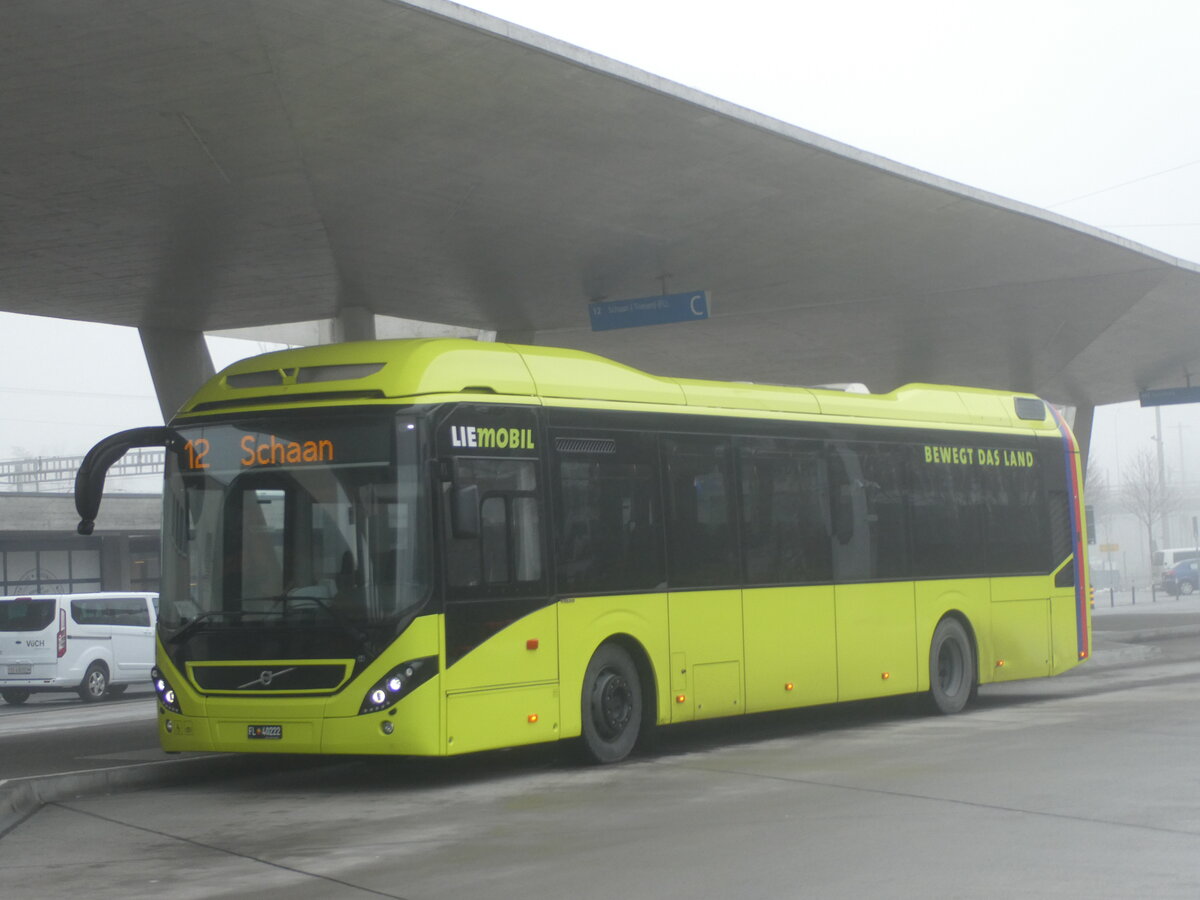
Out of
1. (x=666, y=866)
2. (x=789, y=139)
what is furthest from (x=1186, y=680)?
(x=666, y=866)

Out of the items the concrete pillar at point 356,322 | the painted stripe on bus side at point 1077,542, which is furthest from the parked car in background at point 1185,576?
the painted stripe on bus side at point 1077,542

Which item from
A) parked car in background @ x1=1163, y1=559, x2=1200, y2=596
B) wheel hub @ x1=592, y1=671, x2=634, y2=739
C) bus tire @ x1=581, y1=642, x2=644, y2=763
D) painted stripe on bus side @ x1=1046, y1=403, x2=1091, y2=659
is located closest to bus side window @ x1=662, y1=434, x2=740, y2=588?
bus tire @ x1=581, y1=642, x2=644, y2=763

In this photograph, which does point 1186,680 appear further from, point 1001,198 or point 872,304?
point 872,304

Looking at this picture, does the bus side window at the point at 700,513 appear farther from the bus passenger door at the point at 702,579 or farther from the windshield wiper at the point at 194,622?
the windshield wiper at the point at 194,622

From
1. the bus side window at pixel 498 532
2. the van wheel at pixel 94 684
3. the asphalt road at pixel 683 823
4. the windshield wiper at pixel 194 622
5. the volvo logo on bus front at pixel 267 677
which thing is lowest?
the van wheel at pixel 94 684

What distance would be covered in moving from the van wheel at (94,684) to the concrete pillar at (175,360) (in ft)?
19.1

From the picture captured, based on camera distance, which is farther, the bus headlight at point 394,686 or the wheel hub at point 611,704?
the wheel hub at point 611,704

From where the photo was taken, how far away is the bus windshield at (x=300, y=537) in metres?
10.9

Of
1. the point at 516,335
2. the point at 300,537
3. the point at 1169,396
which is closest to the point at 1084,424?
the point at 1169,396

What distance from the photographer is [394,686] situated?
10758 mm

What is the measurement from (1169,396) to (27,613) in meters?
29.0

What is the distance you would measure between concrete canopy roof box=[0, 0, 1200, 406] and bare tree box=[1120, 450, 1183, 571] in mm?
64490

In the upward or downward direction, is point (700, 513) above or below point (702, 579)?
above

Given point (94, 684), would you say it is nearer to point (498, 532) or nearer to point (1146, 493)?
point (498, 532)
